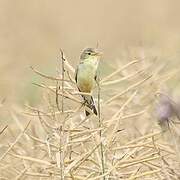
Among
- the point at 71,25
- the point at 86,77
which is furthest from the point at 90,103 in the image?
the point at 71,25

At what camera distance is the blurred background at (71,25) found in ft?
47.0

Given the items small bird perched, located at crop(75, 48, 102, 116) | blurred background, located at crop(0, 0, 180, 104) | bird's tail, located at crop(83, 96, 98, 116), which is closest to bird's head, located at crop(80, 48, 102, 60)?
small bird perched, located at crop(75, 48, 102, 116)

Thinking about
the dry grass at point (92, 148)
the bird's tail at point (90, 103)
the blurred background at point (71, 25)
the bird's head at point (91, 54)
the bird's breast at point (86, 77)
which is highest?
the blurred background at point (71, 25)

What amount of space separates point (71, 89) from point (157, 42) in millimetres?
5142

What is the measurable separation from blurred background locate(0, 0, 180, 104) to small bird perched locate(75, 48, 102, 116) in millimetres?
8253

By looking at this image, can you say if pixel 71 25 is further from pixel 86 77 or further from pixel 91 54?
pixel 86 77

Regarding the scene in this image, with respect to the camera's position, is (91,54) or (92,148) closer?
(92,148)

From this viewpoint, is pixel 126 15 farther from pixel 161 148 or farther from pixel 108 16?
pixel 161 148

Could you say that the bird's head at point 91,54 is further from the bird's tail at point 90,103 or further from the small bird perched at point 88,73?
the bird's tail at point 90,103

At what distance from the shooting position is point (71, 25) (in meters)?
17.3

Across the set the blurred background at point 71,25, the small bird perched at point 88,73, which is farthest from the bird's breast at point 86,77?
the blurred background at point 71,25

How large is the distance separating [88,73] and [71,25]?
1321cm

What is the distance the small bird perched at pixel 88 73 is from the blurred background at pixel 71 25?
8253 millimetres

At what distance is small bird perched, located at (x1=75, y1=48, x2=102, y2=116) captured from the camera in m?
3.99
